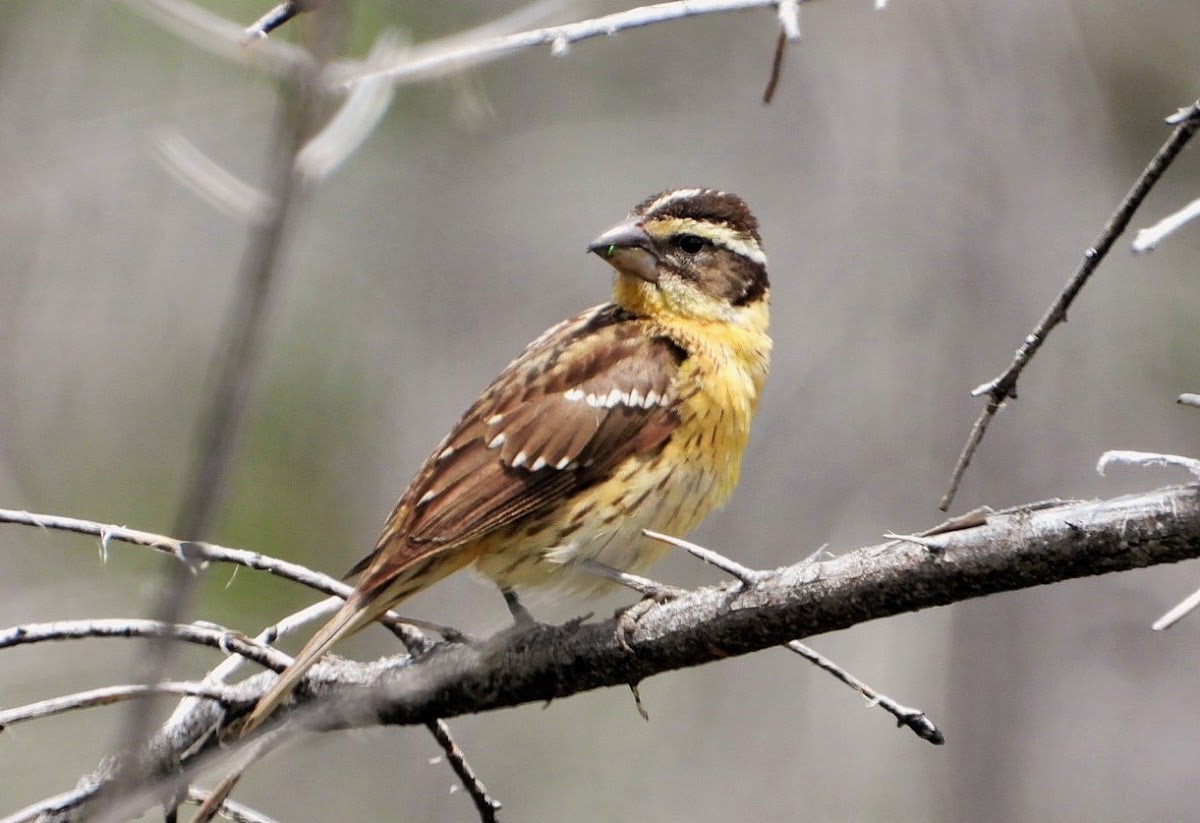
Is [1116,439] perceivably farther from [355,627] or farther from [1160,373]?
[355,627]

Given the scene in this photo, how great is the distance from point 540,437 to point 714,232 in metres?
1.11

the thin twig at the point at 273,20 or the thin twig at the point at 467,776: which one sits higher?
the thin twig at the point at 273,20

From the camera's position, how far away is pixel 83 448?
9.14 m

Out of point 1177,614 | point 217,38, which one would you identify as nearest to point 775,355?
point 1177,614

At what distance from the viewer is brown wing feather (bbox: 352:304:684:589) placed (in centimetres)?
464

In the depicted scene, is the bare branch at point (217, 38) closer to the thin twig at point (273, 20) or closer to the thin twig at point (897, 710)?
the thin twig at point (273, 20)

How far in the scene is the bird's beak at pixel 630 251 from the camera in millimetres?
5211

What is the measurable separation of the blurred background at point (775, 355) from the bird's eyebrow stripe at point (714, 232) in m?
2.17

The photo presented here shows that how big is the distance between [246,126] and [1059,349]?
5.58 meters

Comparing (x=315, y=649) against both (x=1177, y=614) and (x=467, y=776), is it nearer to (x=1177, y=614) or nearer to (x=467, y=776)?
(x=467, y=776)

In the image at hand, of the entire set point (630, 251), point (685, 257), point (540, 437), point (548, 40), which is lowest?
point (540, 437)

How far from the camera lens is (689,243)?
5398mm

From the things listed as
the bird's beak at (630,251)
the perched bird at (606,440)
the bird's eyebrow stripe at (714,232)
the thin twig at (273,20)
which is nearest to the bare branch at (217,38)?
the thin twig at (273,20)

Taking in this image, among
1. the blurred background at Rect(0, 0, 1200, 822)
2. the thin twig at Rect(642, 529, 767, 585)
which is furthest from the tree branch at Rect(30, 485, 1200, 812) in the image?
the blurred background at Rect(0, 0, 1200, 822)
